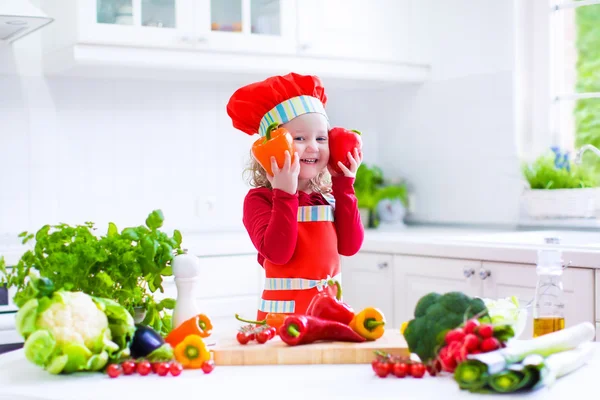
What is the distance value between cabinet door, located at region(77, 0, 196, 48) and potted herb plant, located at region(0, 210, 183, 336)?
166 cm

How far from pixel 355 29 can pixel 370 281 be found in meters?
1.07

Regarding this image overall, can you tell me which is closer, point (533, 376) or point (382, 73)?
point (533, 376)

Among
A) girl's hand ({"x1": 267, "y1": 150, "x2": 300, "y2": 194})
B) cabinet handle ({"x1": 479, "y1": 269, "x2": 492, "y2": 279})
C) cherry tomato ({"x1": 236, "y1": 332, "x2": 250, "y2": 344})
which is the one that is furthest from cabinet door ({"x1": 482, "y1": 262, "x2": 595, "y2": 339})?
cherry tomato ({"x1": 236, "y1": 332, "x2": 250, "y2": 344})

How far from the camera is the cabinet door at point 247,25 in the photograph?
320cm

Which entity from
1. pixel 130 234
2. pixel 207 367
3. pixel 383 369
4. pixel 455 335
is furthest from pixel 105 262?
pixel 455 335

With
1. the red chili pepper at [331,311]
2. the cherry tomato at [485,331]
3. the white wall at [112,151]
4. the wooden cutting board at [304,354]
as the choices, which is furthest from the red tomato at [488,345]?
the white wall at [112,151]

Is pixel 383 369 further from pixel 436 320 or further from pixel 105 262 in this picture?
pixel 105 262

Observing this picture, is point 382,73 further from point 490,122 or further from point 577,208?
point 577,208

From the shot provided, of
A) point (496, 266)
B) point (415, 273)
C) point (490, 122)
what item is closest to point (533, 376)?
point (496, 266)

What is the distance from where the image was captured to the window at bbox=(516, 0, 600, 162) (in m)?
3.50

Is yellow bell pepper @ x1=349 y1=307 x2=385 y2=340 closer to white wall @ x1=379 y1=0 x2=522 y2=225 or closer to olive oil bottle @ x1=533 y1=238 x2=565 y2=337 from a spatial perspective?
olive oil bottle @ x1=533 y1=238 x2=565 y2=337

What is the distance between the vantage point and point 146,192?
355cm

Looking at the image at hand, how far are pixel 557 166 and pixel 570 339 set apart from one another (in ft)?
7.15

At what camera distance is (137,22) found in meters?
3.07
